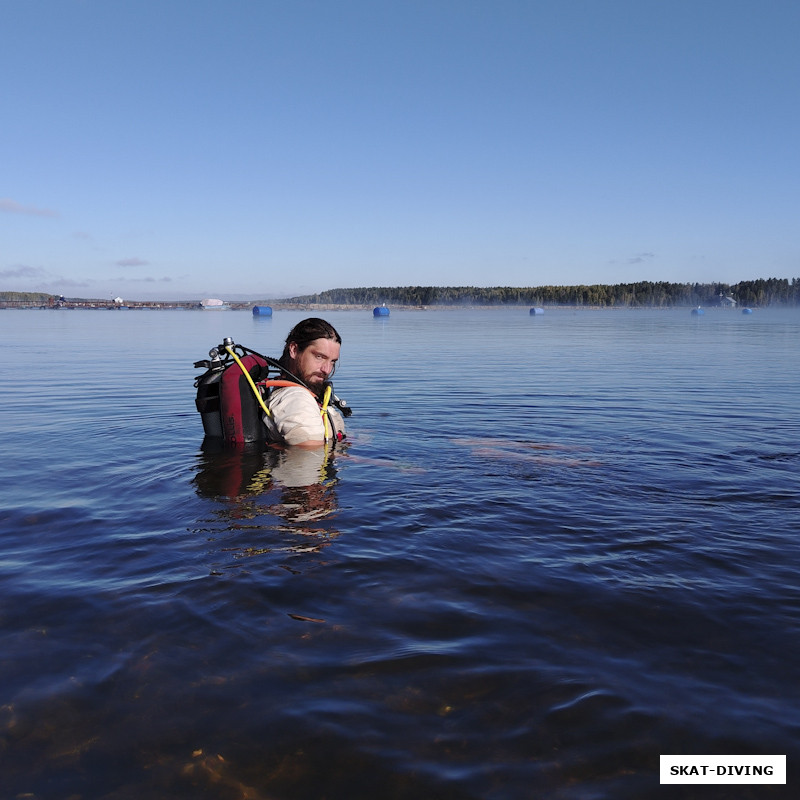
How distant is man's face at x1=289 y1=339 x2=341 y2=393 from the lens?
8086mm

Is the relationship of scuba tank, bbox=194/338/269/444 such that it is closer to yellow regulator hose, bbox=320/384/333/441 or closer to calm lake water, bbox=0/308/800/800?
calm lake water, bbox=0/308/800/800

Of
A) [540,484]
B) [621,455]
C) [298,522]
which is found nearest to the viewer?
[298,522]

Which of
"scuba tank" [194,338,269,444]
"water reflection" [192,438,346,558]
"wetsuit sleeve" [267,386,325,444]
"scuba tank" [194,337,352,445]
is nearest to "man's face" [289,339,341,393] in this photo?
"scuba tank" [194,337,352,445]

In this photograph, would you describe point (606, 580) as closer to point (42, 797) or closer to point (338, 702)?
point (338, 702)

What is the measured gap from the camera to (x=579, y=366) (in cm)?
2511

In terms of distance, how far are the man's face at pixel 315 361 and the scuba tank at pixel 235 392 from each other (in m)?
0.15

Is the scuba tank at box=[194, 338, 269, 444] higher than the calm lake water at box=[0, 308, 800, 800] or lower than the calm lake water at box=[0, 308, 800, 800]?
higher

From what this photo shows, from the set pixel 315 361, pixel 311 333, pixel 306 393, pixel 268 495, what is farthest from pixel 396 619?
pixel 311 333

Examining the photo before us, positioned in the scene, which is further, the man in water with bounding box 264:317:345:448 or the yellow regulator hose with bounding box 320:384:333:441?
the yellow regulator hose with bounding box 320:384:333:441

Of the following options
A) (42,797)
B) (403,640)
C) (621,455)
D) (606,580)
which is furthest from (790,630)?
(621,455)

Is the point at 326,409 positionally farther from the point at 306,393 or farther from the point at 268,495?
the point at 268,495

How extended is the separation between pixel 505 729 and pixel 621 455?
22.2 ft

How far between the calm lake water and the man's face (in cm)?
108

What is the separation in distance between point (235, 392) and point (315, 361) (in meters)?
1.15
